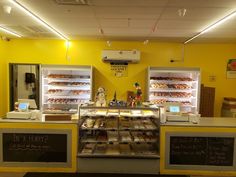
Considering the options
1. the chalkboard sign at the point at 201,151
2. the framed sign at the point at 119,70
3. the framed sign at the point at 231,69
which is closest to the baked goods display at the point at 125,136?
the chalkboard sign at the point at 201,151

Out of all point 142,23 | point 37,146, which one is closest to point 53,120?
point 37,146

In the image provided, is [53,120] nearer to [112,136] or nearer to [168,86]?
[112,136]

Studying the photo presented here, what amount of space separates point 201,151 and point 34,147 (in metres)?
3.05

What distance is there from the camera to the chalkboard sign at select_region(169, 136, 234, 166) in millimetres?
4133

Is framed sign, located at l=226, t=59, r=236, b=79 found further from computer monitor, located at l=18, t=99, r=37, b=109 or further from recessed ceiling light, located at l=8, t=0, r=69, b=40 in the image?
computer monitor, located at l=18, t=99, r=37, b=109

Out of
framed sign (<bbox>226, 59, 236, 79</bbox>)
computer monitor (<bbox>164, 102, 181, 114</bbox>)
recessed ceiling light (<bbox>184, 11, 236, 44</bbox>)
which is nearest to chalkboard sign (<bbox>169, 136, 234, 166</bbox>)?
computer monitor (<bbox>164, 102, 181, 114</bbox>)

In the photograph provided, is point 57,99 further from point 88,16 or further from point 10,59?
point 88,16

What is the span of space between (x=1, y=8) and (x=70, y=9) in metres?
1.16

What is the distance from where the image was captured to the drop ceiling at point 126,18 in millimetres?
3469

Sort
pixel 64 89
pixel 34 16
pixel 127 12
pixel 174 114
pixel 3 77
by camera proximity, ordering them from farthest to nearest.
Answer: pixel 3 77 < pixel 64 89 < pixel 174 114 < pixel 34 16 < pixel 127 12

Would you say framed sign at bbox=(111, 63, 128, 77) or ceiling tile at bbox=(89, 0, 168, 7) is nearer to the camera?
ceiling tile at bbox=(89, 0, 168, 7)

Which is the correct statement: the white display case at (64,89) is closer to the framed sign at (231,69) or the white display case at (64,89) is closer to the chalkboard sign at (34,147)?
the chalkboard sign at (34,147)

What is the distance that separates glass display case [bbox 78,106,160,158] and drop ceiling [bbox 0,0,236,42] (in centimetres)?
169

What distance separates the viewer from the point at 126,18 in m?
4.34
